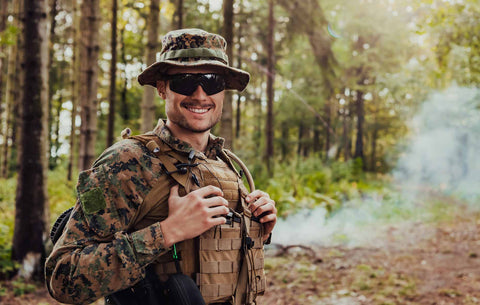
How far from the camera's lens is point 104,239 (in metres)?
1.74

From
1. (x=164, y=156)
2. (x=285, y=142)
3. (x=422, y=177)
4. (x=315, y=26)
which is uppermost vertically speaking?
(x=315, y=26)

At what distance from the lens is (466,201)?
17969 millimetres

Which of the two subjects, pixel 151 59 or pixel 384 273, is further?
pixel 151 59

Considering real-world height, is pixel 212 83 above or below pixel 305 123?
below

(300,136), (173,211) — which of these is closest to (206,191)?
(173,211)

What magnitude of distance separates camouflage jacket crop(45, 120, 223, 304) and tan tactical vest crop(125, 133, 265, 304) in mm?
73

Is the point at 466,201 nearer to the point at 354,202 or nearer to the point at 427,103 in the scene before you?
the point at 354,202

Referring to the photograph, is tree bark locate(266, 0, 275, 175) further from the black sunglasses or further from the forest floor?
the black sunglasses

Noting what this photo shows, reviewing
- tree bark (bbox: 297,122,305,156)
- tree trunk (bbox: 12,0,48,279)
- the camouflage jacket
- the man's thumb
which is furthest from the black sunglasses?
tree bark (bbox: 297,122,305,156)

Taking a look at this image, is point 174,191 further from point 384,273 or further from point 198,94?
point 384,273

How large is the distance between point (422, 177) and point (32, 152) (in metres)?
32.8

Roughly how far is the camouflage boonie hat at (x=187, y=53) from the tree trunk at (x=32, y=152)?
4305 mm

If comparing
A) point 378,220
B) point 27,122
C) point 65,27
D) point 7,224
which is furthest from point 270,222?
point 65,27

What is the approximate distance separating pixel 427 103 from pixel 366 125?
7.91 metres
